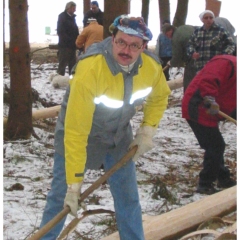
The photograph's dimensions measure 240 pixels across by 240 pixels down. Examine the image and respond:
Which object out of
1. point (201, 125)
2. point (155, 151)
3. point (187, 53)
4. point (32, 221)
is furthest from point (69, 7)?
point (32, 221)

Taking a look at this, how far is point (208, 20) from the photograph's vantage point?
6719mm

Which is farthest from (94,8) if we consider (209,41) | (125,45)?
(125,45)

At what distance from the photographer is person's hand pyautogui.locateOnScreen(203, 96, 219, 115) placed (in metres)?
4.48

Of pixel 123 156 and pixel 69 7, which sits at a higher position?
pixel 69 7

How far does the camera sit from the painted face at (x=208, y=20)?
263 inches

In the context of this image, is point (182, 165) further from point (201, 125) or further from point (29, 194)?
point (29, 194)

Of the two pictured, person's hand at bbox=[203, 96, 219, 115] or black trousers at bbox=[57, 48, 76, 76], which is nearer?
person's hand at bbox=[203, 96, 219, 115]

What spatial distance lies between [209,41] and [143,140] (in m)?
3.81

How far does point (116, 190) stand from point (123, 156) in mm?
294

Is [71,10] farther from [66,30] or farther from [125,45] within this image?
[125,45]

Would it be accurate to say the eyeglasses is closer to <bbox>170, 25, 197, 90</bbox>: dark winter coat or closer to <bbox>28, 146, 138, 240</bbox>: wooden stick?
<bbox>28, 146, 138, 240</bbox>: wooden stick

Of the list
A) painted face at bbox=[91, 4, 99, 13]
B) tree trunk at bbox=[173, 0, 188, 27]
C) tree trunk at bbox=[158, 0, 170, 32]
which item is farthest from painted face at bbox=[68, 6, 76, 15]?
tree trunk at bbox=[158, 0, 170, 32]

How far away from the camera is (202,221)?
4039 millimetres

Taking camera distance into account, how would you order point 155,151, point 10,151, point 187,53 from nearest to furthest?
point 10,151
point 155,151
point 187,53
